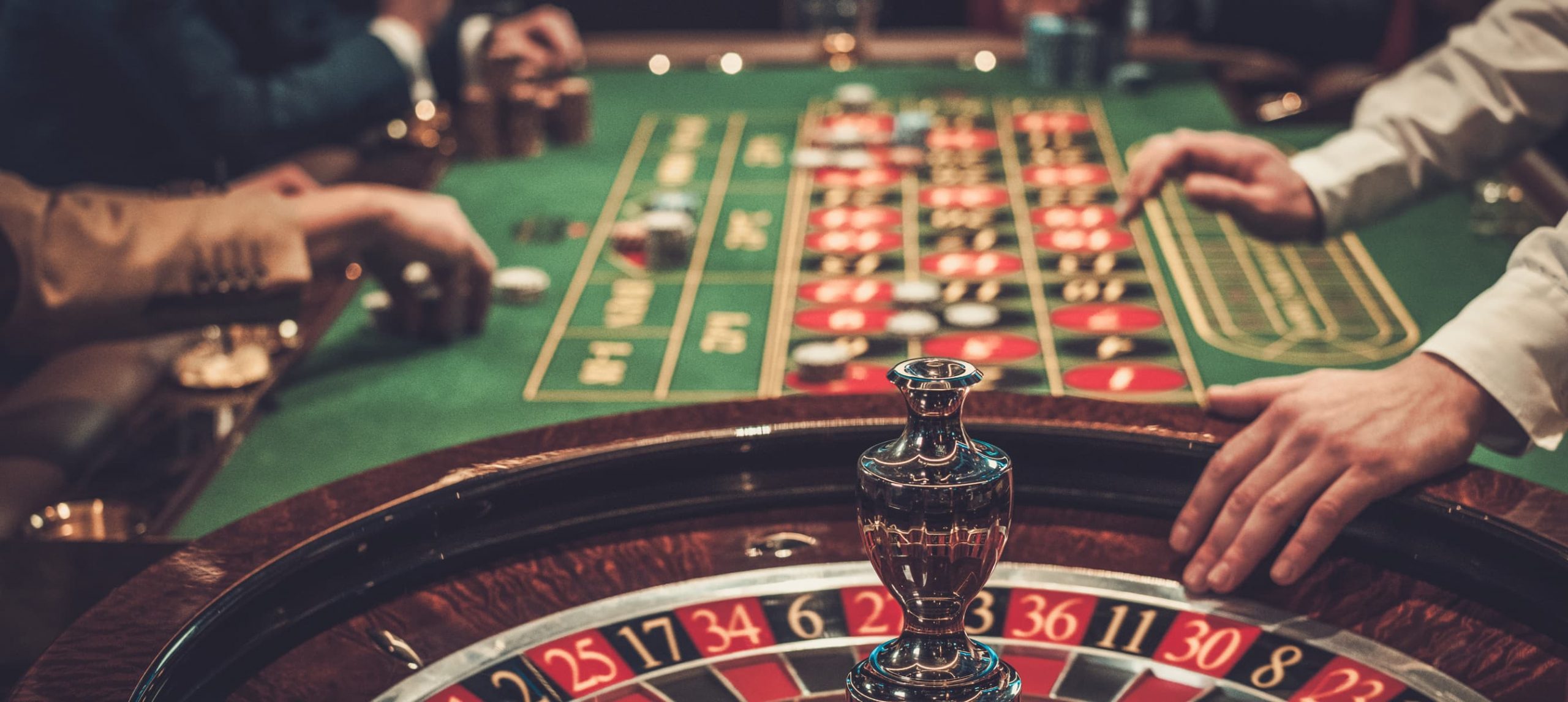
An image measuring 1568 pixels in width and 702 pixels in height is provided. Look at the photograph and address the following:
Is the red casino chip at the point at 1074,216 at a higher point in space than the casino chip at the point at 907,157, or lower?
higher

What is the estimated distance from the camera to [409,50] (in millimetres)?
4617

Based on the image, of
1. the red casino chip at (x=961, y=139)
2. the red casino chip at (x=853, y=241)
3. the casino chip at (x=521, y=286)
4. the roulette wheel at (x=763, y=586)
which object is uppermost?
the roulette wheel at (x=763, y=586)

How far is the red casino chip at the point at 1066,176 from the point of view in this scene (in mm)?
3537

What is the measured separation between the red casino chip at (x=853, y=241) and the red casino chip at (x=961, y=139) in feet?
2.66

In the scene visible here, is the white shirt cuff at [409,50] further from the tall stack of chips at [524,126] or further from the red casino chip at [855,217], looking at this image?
the red casino chip at [855,217]

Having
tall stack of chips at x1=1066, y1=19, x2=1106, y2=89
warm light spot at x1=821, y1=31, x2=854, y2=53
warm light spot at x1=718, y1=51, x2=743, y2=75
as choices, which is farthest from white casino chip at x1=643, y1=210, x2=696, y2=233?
warm light spot at x1=821, y1=31, x2=854, y2=53

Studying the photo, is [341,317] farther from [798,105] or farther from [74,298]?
[798,105]

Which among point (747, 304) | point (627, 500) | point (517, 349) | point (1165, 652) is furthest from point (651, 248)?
point (1165, 652)

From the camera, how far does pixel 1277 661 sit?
121 cm

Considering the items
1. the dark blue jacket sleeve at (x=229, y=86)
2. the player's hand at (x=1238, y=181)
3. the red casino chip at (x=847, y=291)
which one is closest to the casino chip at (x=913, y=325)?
the red casino chip at (x=847, y=291)

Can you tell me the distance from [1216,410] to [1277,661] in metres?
0.32

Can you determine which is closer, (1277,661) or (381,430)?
(1277,661)

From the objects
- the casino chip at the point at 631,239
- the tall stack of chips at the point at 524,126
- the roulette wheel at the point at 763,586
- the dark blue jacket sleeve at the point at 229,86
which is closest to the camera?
the roulette wheel at the point at 763,586

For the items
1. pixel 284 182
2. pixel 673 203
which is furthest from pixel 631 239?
pixel 284 182
